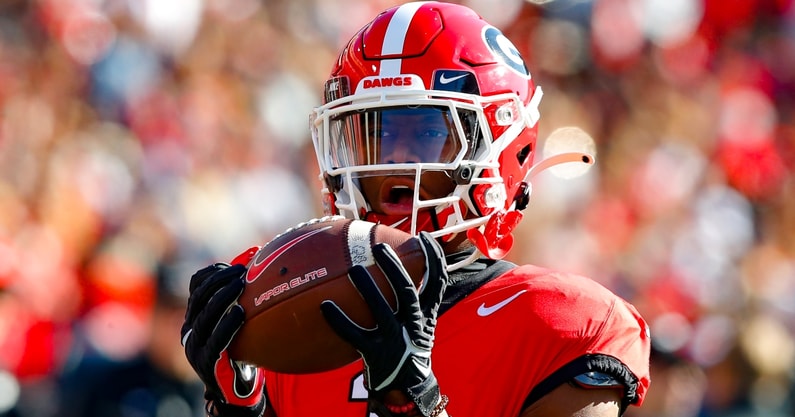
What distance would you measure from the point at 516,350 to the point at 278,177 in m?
4.15

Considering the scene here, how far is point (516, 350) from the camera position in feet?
7.29

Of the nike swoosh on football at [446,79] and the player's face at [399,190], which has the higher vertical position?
the nike swoosh on football at [446,79]

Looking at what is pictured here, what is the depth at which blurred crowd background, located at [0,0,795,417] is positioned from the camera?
15.6ft

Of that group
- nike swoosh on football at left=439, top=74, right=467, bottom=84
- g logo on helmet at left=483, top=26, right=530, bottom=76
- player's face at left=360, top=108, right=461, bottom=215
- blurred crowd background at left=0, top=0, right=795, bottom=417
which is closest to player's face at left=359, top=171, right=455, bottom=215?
player's face at left=360, top=108, right=461, bottom=215

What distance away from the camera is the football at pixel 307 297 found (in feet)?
6.22

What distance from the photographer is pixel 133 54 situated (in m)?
6.11

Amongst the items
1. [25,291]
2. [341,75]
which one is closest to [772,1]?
[25,291]

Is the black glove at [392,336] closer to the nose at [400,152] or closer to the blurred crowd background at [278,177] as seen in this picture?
the nose at [400,152]

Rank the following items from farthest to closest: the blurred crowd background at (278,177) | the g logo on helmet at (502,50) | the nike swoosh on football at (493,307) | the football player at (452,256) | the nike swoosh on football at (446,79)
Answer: the blurred crowd background at (278,177)
the g logo on helmet at (502,50)
the nike swoosh on football at (446,79)
the nike swoosh on football at (493,307)
the football player at (452,256)

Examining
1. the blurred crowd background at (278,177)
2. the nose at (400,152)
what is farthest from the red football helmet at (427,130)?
the blurred crowd background at (278,177)

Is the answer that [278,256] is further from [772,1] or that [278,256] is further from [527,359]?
[772,1]

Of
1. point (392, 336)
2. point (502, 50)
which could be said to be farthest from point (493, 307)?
point (502, 50)

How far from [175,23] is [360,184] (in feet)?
14.0

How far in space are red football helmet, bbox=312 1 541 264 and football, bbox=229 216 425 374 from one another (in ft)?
1.16
